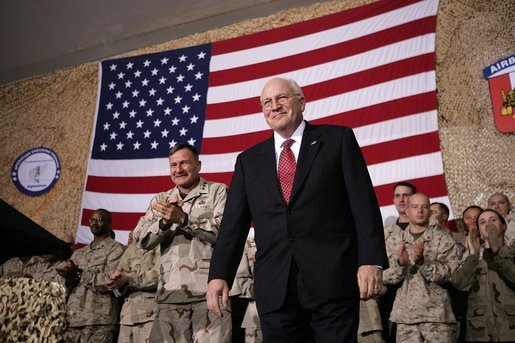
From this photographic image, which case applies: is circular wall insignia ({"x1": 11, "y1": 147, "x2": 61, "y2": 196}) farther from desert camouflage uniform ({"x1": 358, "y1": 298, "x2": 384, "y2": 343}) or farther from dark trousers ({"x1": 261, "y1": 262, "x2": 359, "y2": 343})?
dark trousers ({"x1": 261, "y1": 262, "x2": 359, "y2": 343})

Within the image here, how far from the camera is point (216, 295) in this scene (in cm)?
215

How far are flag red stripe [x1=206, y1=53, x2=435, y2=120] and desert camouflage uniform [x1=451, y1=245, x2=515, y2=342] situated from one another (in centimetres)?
232

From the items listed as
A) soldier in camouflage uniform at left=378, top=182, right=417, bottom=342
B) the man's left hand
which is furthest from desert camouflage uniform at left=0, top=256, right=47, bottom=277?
the man's left hand

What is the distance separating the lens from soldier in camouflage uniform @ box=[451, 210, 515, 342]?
3.71m

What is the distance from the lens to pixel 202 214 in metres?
3.24

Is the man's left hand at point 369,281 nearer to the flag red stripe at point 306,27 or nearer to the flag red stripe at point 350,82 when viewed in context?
the flag red stripe at point 350,82

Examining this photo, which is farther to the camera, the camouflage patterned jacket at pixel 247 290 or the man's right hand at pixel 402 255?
the camouflage patterned jacket at pixel 247 290

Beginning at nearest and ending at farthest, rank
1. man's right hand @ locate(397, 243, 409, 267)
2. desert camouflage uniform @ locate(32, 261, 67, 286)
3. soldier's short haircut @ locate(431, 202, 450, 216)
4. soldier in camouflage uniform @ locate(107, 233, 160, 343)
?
man's right hand @ locate(397, 243, 409, 267) → soldier in camouflage uniform @ locate(107, 233, 160, 343) → soldier's short haircut @ locate(431, 202, 450, 216) → desert camouflage uniform @ locate(32, 261, 67, 286)

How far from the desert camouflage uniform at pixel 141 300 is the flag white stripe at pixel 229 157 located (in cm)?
231

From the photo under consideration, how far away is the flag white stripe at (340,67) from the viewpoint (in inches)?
222

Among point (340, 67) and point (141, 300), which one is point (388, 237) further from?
point (340, 67)

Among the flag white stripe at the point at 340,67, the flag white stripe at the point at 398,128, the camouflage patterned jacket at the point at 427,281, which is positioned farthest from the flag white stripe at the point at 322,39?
the camouflage patterned jacket at the point at 427,281

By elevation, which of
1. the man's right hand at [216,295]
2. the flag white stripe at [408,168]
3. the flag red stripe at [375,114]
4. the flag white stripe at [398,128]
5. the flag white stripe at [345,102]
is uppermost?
the flag white stripe at [345,102]

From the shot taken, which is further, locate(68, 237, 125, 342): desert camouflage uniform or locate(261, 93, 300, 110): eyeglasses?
locate(68, 237, 125, 342): desert camouflage uniform
